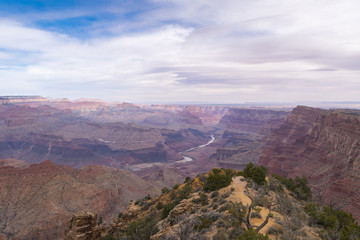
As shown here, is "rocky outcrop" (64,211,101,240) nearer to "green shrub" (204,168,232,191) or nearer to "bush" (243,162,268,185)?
"green shrub" (204,168,232,191)

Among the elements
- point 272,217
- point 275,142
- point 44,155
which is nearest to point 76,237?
point 272,217

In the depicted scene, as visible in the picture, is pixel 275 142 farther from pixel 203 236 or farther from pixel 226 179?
pixel 203 236

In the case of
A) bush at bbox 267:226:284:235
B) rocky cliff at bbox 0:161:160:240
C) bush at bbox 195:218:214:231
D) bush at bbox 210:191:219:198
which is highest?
bush at bbox 267:226:284:235

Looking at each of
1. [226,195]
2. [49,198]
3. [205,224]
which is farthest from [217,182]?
[49,198]

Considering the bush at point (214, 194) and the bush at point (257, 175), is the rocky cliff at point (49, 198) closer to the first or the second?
the bush at point (214, 194)

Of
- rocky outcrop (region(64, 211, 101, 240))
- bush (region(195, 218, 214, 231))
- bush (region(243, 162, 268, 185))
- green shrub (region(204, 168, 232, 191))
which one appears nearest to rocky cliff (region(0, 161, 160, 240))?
rocky outcrop (region(64, 211, 101, 240))

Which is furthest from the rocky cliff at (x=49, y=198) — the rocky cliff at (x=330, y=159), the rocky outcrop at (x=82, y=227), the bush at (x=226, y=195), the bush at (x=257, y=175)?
the rocky cliff at (x=330, y=159)
